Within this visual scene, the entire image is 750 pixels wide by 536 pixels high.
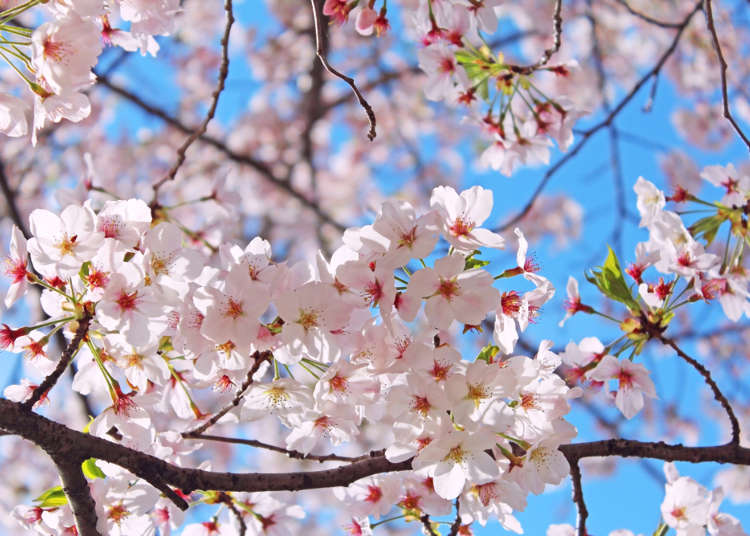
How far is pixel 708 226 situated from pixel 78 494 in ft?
6.27

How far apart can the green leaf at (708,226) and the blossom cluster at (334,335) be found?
884 millimetres

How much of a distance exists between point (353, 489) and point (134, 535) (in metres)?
0.56

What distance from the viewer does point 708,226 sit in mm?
2254

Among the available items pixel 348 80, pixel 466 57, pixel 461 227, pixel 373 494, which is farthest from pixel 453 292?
pixel 466 57

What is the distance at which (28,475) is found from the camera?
833 centimetres

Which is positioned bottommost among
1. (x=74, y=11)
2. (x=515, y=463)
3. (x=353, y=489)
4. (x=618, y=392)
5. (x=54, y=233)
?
(x=515, y=463)

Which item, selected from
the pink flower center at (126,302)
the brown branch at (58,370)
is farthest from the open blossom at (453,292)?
the brown branch at (58,370)

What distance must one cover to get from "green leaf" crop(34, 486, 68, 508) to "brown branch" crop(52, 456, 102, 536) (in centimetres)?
15

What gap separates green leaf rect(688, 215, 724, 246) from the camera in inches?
88.6

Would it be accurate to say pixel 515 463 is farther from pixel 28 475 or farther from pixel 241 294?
pixel 28 475

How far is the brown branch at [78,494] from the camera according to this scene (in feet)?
4.86

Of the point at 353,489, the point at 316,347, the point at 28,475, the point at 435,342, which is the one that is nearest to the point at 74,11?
the point at 316,347

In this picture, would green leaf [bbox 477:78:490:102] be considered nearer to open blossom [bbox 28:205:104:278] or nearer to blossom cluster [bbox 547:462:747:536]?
blossom cluster [bbox 547:462:747:536]

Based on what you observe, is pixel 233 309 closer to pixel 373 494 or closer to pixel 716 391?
pixel 373 494
